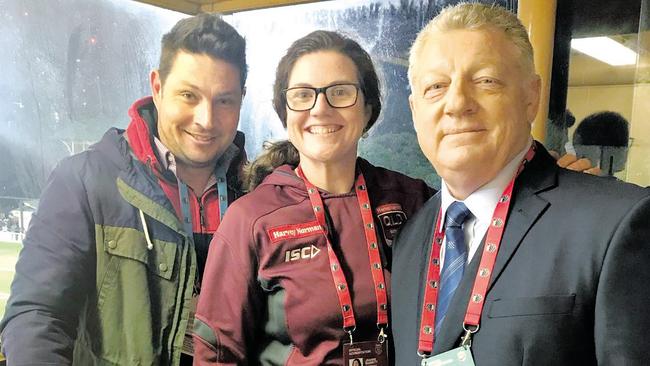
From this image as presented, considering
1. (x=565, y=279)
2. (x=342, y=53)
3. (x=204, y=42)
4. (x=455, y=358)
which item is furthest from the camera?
(x=204, y=42)

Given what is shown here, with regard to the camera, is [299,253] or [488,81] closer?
[488,81]

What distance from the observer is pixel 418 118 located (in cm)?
144

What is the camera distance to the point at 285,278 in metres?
1.59

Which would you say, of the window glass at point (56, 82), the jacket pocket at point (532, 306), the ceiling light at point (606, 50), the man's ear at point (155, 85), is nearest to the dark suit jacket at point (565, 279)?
the jacket pocket at point (532, 306)

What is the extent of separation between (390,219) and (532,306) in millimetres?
599

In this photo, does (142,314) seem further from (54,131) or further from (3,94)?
(3,94)

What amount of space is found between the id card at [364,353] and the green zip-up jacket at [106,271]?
0.59m

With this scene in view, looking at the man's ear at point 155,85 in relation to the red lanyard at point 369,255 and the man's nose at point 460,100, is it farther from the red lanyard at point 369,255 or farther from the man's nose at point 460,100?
the man's nose at point 460,100

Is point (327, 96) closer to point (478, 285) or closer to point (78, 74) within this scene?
point (478, 285)

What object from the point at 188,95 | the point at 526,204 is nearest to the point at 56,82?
the point at 188,95

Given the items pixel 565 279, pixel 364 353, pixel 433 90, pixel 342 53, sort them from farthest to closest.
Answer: pixel 342 53 → pixel 364 353 → pixel 433 90 → pixel 565 279

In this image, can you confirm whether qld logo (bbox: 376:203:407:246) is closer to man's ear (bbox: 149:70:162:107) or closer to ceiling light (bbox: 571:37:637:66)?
ceiling light (bbox: 571:37:637:66)

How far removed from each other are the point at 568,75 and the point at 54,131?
1.75 m

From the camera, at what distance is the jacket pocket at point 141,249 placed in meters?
1.76
